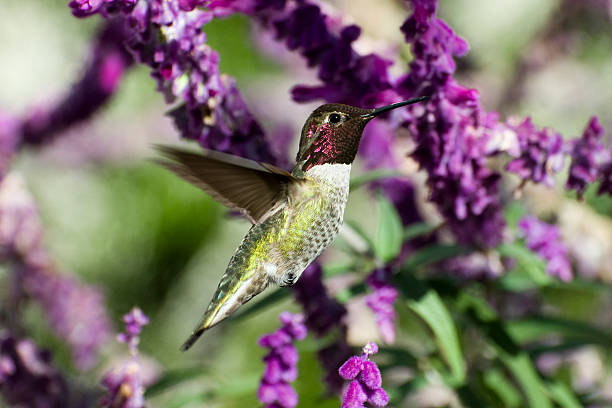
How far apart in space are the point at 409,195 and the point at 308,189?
597 mm

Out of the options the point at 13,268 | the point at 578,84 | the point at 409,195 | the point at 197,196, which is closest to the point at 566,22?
the point at 578,84

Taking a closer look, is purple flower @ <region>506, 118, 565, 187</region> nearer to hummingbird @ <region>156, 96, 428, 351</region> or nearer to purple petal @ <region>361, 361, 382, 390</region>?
hummingbird @ <region>156, 96, 428, 351</region>

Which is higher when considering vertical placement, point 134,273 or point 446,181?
point 134,273

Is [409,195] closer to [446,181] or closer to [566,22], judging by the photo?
[446,181]

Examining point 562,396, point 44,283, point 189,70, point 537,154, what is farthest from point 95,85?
point 562,396

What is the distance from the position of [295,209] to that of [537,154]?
364mm

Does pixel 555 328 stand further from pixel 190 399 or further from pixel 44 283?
pixel 44 283

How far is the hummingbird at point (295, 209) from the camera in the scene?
3.64 ft

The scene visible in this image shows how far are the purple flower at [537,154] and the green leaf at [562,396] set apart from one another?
437mm

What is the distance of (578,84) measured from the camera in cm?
248

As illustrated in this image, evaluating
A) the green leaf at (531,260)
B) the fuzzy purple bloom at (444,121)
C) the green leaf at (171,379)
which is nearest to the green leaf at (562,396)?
the green leaf at (531,260)

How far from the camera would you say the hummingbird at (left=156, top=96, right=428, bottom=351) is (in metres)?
1.11

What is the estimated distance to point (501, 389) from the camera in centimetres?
147

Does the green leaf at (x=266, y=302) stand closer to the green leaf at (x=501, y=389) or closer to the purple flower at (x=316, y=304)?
the purple flower at (x=316, y=304)
